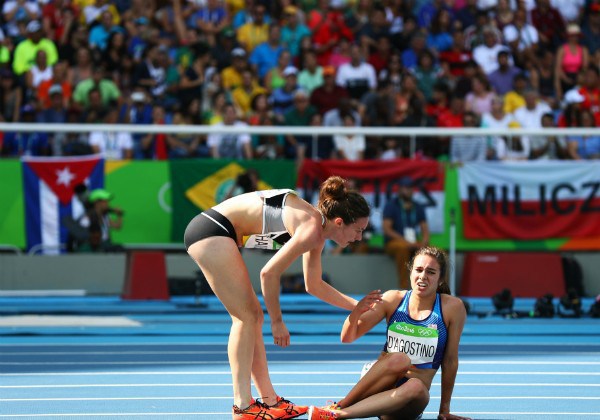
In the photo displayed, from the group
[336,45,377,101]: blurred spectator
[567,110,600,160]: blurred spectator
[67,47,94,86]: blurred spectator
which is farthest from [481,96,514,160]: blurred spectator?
[67,47,94,86]: blurred spectator

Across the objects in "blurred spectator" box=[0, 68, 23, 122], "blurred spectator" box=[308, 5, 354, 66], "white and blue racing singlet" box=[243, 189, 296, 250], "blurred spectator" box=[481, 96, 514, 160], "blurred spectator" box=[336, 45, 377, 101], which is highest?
"blurred spectator" box=[308, 5, 354, 66]

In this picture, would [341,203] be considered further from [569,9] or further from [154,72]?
[569,9]

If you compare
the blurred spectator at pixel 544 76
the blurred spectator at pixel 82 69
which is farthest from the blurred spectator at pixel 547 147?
the blurred spectator at pixel 82 69

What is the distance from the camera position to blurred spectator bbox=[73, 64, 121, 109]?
17.8 metres

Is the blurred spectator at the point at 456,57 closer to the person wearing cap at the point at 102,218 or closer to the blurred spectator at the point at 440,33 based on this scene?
the blurred spectator at the point at 440,33

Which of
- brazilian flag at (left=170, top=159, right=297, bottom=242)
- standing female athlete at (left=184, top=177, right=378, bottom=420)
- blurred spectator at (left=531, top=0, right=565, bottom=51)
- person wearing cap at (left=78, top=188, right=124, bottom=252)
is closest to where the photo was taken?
standing female athlete at (left=184, top=177, right=378, bottom=420)

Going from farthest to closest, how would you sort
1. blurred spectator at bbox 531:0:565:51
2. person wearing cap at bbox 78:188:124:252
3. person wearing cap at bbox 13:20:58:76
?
blurred spectator at bbox 531:0:565:51, person wearing cap at bbox 13:20:58:76, person wearing cap at bbox 78:188:124:252

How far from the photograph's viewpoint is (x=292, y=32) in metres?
20.0

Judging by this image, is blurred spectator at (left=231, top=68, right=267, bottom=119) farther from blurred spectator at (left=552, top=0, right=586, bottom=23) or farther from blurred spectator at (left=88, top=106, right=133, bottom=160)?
blurred spectator at (left=552, top=0, right=586, bottom=23)

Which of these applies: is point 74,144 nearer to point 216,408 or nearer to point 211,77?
point 211,77

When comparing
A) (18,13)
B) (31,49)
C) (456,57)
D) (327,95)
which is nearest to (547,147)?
(327,95)

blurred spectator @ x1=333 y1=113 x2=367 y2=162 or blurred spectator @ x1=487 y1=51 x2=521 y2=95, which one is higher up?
blurred spectator @ x1=487 y1=51 x2=521 y2=95

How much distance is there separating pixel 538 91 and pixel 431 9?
2651mm

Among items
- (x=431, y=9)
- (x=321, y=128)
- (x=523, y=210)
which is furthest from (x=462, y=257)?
(x=431, y=9)
